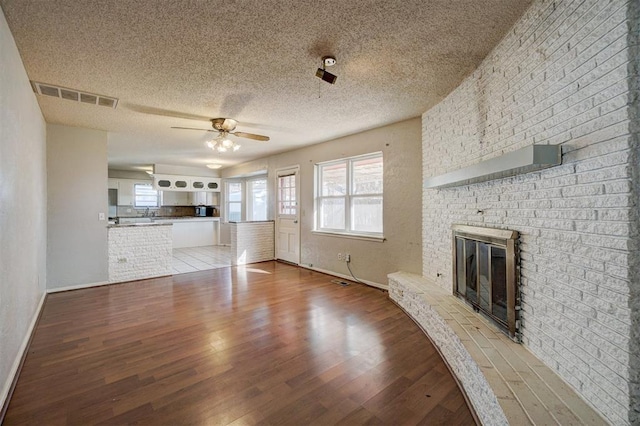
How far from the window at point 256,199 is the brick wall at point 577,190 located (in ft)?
21.3

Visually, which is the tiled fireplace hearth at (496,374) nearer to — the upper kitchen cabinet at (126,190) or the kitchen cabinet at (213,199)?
the kitchen cabinet at (213,199)

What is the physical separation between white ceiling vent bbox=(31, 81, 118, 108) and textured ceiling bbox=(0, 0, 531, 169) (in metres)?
0.11

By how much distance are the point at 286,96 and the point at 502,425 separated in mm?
3212

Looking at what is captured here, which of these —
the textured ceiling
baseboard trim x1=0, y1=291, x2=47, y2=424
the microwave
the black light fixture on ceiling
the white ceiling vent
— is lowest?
baseboard trim x1=0, y1=291, x2=47, y2=424

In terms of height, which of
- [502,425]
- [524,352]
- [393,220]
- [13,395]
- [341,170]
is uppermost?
[341,170]

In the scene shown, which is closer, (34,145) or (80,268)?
(34,145)

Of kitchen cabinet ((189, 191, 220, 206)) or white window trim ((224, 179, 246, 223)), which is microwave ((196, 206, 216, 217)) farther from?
white window trim ((224, 179, 246, 223))

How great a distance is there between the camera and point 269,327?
299cm

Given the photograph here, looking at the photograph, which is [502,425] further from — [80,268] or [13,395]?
[80,268]

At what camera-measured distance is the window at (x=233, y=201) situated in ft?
29.0

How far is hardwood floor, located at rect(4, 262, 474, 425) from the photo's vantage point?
1.76 metres

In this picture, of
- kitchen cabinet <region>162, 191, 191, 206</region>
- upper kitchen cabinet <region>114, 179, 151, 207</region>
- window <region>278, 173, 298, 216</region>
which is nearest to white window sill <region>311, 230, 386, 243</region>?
window <region>278, 173, 298, 216</region>

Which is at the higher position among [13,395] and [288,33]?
[288,33]

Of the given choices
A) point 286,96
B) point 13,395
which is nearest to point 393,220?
point 286,96
